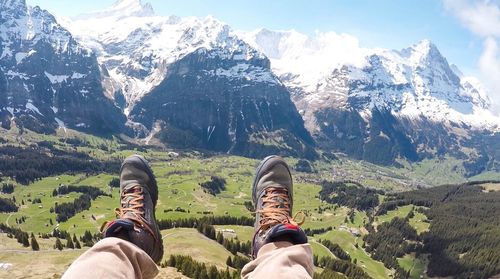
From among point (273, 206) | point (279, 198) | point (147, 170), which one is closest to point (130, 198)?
point (147, 170)

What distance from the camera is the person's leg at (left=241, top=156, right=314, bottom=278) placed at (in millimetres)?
11922

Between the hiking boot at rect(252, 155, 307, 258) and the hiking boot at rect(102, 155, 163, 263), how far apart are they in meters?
3.60

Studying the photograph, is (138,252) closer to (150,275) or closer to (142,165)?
(150,275)

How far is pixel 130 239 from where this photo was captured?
46.0ft

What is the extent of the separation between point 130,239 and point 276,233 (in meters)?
4.68

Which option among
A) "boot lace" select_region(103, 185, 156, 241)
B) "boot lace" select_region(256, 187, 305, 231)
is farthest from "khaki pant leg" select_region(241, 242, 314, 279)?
"boot lace" select_region(103, 185, 156, 241)

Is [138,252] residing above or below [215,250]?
above

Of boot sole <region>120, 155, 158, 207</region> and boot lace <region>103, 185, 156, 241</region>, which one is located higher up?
boot sole <region>120, 155, 158, 207</region>

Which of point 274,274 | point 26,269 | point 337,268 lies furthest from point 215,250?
point 274,274

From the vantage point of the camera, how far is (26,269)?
69.3 metres

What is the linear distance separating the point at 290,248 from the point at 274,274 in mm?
1857

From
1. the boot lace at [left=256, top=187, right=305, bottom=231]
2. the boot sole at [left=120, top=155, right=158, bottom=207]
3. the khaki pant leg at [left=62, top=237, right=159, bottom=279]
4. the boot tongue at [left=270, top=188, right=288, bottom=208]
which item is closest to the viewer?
the khaki pant leg at [left=62, top=237, right=159, bottom=279]

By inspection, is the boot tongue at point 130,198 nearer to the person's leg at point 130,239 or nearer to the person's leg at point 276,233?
the person's leg at point 130,239

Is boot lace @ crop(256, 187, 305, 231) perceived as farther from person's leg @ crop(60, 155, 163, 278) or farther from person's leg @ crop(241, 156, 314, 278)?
person's leg @ crop(60, 155, 163, 278)
